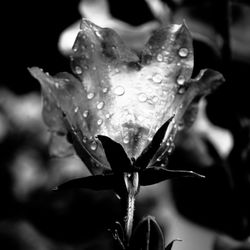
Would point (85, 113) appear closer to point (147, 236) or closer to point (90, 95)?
point (90, 95)

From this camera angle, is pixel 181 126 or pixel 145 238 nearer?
pixel 145 238

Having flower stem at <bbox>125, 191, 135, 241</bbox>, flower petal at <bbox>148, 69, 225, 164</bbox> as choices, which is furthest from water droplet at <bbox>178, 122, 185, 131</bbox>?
flower stem at <bbox>125, 191, 135, 241</bbox>

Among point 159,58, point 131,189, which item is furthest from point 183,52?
point 131,189

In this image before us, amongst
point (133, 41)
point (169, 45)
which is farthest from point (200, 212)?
point (169, 45)

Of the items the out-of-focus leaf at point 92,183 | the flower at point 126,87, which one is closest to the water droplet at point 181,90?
the flower at point 126,87

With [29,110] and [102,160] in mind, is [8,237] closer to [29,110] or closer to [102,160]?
[29,110]
